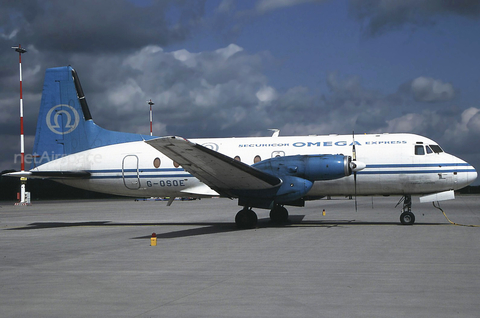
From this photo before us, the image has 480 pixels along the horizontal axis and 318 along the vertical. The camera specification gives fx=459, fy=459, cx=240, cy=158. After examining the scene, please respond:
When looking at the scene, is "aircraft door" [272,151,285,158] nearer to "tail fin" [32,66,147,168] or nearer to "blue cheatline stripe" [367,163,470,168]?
"blue cheatline stripe" [367,163,470,168]

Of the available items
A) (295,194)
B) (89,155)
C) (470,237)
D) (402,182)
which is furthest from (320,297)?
(89,155)

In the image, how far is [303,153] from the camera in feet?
59.8

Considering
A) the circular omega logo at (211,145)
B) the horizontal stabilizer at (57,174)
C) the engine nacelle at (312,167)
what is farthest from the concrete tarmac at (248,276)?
the circular omega logo at (211,145)

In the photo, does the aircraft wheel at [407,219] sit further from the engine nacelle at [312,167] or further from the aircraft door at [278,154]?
the aircraft door at [278,154]

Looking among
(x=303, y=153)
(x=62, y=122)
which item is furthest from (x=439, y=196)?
(x=62, y=122)

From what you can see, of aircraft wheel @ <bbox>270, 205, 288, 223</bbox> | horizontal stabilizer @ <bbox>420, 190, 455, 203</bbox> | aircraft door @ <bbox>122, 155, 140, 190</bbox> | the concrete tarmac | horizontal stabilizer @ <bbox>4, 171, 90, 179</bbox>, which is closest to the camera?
the concrete tarmac

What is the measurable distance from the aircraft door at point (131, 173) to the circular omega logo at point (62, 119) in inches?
129

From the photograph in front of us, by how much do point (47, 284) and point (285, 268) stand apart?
4.39 meters

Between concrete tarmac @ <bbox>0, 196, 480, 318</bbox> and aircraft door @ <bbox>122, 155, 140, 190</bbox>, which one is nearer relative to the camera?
concrete tarmac @ <bbox>0, 196, 480, 318</bbox>

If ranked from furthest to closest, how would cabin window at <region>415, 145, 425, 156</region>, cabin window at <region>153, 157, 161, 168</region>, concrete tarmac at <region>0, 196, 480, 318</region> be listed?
cabin window at <region>153, 157, 161, 168</region>
cabin window at <region>415, 145, 425, 156</region>
concrete tarmac at <region>0, 196, 480, 318</region>

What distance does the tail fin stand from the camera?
20562mm

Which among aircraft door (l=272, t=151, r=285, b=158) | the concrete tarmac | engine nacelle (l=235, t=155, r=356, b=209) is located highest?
aircraft door (l=272, t=151, r=285, b=158)

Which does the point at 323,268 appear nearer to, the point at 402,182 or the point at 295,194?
the point at 295,194

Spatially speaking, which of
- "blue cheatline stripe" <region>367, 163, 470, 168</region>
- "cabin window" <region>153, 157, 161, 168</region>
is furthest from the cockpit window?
"cabin window" <region>153, 157, 161, 168</region>
